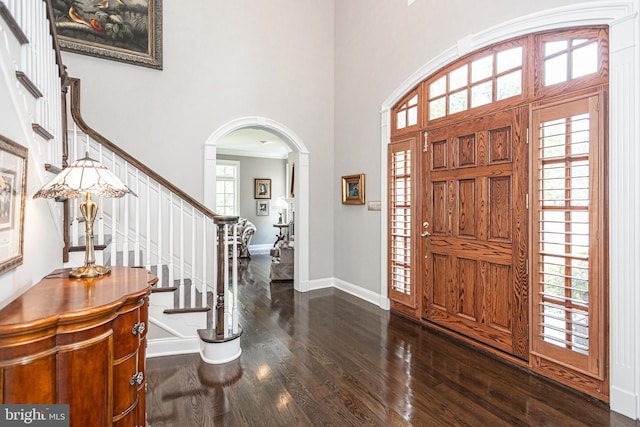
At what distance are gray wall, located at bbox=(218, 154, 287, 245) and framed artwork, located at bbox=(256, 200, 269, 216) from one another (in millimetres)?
86

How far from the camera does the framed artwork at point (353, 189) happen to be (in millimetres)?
4609

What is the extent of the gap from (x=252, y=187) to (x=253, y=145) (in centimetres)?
140

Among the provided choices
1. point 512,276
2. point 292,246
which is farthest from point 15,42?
point 292,246

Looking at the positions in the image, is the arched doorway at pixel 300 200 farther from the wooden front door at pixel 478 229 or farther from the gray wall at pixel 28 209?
the gray wall at pixel 28 209

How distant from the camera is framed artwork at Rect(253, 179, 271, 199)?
31.1 ft

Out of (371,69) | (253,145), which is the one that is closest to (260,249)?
(253,145)

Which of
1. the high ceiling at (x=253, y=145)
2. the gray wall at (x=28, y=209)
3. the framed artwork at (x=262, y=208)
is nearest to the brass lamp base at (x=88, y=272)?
the gray wall at (x=28, y=209)

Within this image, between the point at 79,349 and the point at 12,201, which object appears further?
the point at 12,201

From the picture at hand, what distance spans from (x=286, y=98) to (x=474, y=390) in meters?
4.13

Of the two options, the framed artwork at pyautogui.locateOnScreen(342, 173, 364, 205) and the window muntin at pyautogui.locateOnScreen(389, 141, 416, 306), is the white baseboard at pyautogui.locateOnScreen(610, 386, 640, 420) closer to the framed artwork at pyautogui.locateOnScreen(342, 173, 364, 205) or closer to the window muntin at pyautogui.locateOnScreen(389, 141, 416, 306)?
the window muntin at pyautogui.locateOnScreen(389, 141, 416, 306)

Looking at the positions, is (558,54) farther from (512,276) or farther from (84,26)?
(84,26)

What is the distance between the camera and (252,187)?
31.0ft

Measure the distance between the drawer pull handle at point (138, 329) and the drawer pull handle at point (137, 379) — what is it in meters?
0.19

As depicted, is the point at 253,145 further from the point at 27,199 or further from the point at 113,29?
the point at 27,199
